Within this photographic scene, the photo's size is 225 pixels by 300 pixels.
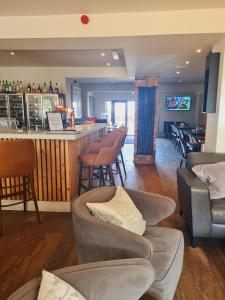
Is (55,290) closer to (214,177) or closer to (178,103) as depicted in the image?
(214,177)

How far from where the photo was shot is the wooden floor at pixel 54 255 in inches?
71.6

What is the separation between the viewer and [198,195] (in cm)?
221

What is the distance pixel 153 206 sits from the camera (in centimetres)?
183

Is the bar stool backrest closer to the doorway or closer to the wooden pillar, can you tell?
the wooden pillar

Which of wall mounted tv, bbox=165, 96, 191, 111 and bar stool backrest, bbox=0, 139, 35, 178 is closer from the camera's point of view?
bar stool backrest, bbox=0, 139, 35, 178

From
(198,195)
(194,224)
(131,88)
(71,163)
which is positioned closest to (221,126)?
(198,195)

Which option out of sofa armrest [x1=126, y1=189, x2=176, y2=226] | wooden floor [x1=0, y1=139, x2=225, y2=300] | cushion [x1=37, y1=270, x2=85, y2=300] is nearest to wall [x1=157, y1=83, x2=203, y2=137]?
wooden floor [x1=0, y1=139, x2=225, y2=300]

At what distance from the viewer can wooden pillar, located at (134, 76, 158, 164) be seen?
5688mm

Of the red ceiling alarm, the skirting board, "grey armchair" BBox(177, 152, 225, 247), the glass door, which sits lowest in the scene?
the skirting board

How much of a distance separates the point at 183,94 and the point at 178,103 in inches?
17.6

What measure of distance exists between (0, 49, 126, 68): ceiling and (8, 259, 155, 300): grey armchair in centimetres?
415

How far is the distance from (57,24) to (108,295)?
292 centimetres

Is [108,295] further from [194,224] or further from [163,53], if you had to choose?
[163,53]

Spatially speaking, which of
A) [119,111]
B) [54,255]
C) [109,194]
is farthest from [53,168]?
[119,111]
